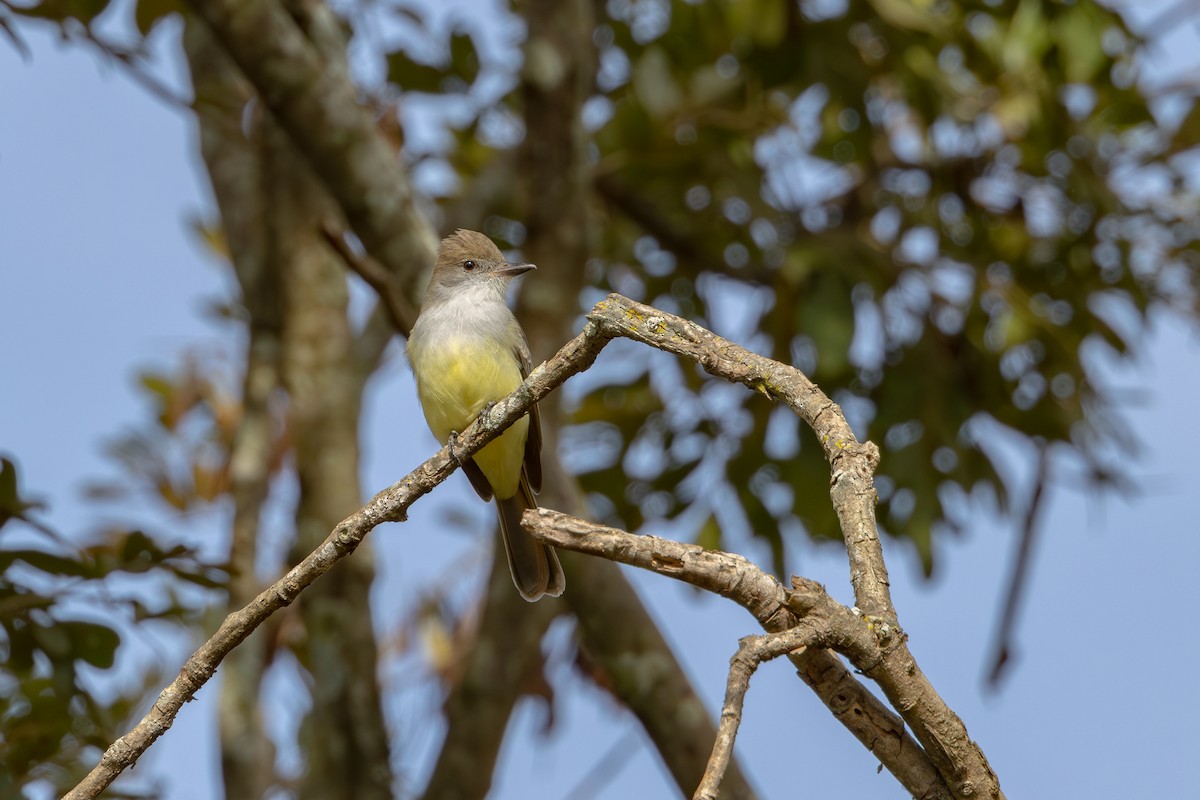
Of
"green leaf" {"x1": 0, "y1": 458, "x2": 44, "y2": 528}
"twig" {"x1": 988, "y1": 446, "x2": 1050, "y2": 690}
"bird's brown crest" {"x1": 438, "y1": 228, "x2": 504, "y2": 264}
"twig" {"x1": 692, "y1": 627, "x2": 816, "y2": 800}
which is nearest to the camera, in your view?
"twig" {"x1": 692, "y1": 627, "x2": 816, "y2": 800}

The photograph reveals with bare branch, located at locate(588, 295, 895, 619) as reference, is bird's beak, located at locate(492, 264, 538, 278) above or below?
above

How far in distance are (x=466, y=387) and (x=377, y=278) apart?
621mm

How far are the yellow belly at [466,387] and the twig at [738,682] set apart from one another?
2.14m

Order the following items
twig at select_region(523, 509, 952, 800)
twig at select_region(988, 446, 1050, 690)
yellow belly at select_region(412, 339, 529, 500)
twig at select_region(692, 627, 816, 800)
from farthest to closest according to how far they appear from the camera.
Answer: twig at select_region(988, 446, 1050, 690) < yellow belly at select_region(412, 339, 529, 500) < twig at select_region(523, 509, 952, 800) < twig at select_region(692, 627, 816, 800)

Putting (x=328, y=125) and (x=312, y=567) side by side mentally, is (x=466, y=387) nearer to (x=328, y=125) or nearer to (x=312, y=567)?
(x=328, y=125)

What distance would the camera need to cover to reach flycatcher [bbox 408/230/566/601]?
14.1 feet

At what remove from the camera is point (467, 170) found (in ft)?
23.5

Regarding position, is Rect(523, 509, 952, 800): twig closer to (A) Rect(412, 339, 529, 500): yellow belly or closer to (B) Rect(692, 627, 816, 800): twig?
(B) Rect(692, 627, 816, 800): twig

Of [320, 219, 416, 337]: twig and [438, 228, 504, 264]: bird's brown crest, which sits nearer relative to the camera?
[320, 219, 416, 337]: twig

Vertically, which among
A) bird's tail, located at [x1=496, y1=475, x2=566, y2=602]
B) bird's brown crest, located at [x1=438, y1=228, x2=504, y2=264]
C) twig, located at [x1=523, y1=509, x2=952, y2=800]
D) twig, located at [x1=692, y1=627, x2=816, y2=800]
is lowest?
twig, located at [x1=692, y1=627, x2=816, y2=800]

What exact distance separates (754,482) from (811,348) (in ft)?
2.01

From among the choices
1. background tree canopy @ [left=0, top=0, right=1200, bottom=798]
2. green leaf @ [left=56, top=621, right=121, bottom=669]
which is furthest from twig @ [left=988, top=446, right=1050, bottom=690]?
green leaf @ [left=56, top=621, right=121, bottom=669]

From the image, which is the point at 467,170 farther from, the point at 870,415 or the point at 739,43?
the point at 870,415

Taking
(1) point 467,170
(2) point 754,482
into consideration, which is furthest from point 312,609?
(1) point 467,170
